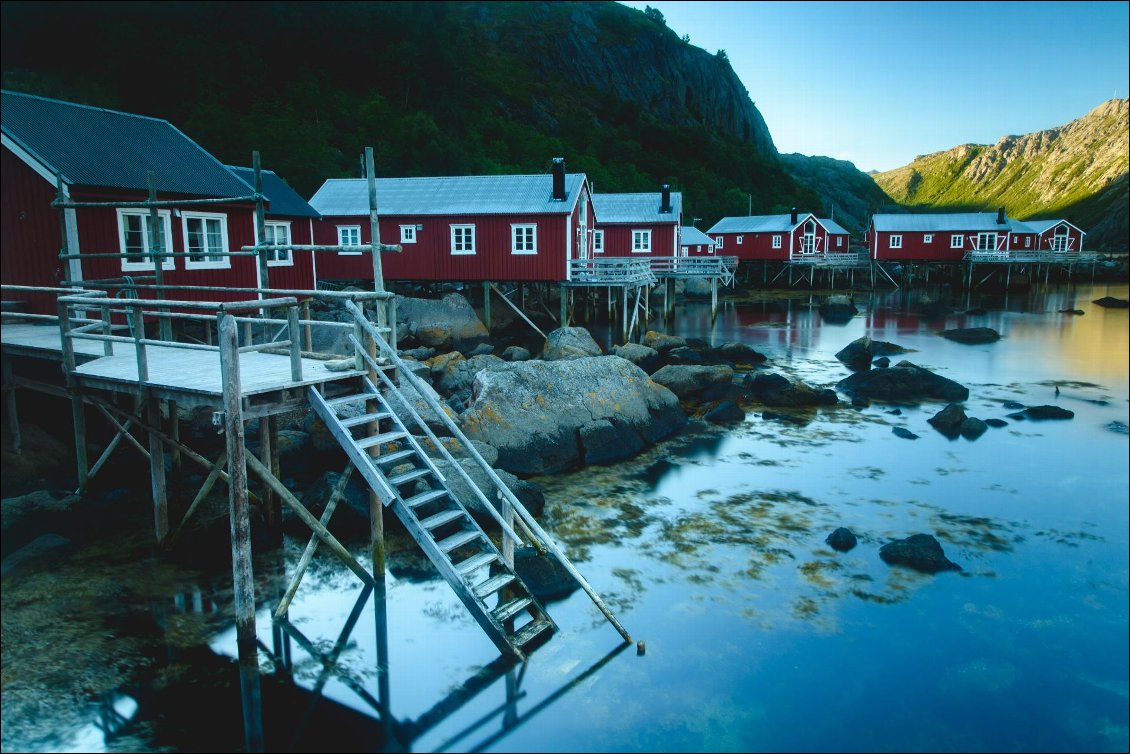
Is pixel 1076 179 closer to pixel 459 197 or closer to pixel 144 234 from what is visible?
pixel 459 197

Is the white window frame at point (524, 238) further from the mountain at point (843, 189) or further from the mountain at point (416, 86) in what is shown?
the mountain at point (843, 189)

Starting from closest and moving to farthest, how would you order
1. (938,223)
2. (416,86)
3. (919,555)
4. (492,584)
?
(492,584), (919,555), (938,223), (416,86)

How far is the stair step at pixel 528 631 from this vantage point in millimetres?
8461

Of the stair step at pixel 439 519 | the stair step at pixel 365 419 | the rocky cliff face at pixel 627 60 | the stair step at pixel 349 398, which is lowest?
the stair step at pixel 439 519

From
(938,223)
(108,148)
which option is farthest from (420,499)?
(938,223)

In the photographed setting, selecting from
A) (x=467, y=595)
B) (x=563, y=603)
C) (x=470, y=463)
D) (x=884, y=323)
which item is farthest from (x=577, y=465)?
(x=884, y=323)

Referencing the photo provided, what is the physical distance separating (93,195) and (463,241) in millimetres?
18078

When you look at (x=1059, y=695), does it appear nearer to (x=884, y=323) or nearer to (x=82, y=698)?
(x=82, y=698)

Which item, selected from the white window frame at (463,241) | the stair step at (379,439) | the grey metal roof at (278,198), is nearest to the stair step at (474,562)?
the stair step at (379,439)

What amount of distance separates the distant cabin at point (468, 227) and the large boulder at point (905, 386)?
1361 centimetres

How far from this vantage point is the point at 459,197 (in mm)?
32750

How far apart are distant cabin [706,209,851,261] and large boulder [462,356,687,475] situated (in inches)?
1983

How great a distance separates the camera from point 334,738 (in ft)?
24.1

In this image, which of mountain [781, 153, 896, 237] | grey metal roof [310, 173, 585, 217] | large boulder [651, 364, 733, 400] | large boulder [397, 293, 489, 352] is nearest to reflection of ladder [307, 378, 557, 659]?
large boulder [651, 364, 733, 400]
